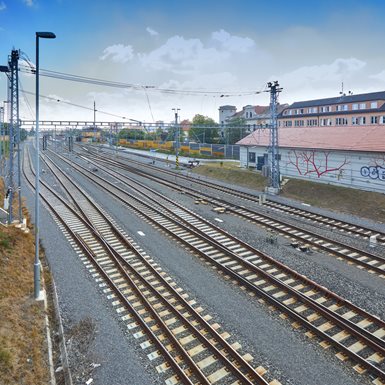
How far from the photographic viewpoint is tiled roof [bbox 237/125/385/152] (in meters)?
28.3

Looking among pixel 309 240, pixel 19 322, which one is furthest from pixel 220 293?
pixel 309 240

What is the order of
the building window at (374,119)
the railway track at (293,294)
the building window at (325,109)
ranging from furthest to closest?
the building window at (325,109) < the building window at (374,119) < the railway track at (293,294)

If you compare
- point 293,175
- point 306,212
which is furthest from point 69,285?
point 293,175

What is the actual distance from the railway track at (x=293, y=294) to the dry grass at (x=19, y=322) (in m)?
7.14

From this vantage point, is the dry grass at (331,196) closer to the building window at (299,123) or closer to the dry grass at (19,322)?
→ the dry grass at (19,322)

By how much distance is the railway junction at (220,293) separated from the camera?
8.80 meters

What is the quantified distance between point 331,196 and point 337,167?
143 inches

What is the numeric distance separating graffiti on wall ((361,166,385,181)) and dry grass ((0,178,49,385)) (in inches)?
968

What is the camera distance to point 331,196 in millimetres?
27969

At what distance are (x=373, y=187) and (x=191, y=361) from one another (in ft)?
77.8

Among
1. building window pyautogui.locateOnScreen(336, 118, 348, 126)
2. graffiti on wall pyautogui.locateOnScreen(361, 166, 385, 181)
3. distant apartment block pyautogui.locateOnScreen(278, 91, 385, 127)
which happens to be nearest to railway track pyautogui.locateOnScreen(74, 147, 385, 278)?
graffiti on wall pyautogui.locateOnScreen(361, 166, 385, 181)

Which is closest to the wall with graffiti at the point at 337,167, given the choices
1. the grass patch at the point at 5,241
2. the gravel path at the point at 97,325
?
the gravel path at the point at 97,325

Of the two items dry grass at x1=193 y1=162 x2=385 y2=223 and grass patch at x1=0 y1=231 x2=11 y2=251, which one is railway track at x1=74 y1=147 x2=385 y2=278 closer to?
dry grass at x1=193 y1=162 x2=385 y2=223

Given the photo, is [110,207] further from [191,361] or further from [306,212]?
[191,361]
